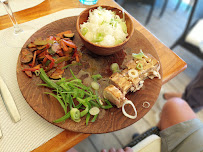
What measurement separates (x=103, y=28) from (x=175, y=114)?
1.05 metres

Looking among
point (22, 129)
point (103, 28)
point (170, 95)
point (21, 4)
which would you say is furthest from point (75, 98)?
point (170, 95)

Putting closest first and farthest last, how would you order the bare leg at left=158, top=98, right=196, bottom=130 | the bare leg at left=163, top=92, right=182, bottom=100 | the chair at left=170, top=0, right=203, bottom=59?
the bare leg at left=158, top=98, right=196, bottom=130, the chair at left=170, top=0, right=203, bottom=59, the bare leg at left=163, top=92, right=182, bottom=100

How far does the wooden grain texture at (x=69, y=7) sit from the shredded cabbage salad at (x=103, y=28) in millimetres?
395

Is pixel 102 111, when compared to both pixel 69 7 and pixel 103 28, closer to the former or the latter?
pixel 103 28

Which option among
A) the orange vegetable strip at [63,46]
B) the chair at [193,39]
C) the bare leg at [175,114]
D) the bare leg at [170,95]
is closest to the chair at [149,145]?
the bare leg at [175,114]

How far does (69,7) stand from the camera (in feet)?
5.85

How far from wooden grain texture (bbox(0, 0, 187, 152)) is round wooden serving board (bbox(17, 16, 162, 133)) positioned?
0.14m

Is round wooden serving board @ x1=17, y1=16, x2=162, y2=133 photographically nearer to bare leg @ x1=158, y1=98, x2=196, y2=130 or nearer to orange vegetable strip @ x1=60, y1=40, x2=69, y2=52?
orange vegetable strip @ x1=60, y1=40, x2=69, y2=52

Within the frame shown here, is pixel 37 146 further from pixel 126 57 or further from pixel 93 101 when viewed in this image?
pixel 126 57

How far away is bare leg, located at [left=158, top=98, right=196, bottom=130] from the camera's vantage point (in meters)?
1.58

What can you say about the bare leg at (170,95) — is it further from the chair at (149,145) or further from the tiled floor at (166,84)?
the chair at (149,145)

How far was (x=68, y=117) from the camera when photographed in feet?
3.21

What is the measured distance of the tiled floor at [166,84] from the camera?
6.95 feet

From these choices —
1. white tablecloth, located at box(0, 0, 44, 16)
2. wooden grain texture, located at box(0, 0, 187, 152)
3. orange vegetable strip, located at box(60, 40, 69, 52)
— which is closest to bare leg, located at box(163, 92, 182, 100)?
wooden grain texture, located at box(0, 0, 187, 152)
